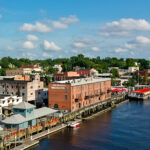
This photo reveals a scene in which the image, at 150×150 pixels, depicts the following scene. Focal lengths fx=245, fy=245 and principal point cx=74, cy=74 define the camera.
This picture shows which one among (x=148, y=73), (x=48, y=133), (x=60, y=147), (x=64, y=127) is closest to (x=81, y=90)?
(x=64, y=127)

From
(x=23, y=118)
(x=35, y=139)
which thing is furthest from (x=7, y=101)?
(x=35, y=139)

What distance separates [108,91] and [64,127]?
39645mm

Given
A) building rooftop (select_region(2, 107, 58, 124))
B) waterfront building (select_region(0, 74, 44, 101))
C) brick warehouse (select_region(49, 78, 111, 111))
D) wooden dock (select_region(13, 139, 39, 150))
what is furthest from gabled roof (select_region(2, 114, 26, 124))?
waterfront building (select_region(0, 74, 44, 101))

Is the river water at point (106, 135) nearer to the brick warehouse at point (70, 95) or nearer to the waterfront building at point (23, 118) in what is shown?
the waterfront building at point (23, 118)

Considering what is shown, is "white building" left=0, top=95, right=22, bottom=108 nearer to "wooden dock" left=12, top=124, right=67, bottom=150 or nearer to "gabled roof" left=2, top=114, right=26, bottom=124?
"wooden dock" left=12, top=124, right=67, bottom=150

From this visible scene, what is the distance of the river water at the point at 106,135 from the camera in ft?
161

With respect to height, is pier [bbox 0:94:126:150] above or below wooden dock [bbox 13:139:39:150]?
above

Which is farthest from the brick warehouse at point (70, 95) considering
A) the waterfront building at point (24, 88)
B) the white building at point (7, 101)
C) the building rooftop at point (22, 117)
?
the waterfront building at point (24, 88)

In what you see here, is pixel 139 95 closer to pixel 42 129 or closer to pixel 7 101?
pixel 7 101

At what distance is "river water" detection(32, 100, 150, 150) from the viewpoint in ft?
161

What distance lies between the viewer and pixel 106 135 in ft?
185

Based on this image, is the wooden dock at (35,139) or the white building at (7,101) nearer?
the wooden dock at (35,139)

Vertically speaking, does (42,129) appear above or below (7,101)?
below

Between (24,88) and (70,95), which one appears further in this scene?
(24,88)
